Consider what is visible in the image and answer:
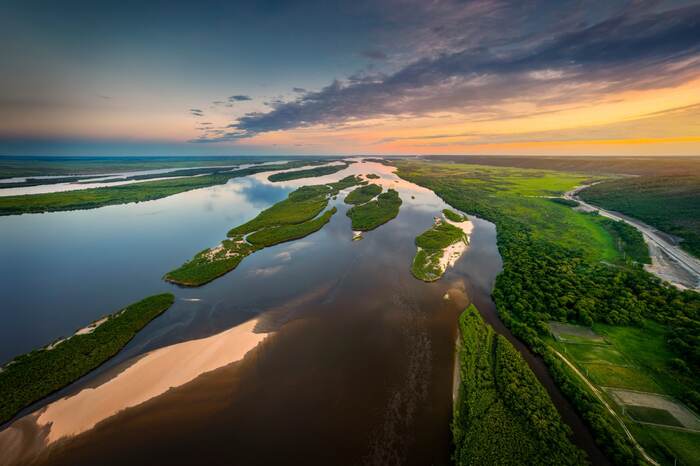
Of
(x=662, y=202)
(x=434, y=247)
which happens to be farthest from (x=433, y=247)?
(x=662, y=202)

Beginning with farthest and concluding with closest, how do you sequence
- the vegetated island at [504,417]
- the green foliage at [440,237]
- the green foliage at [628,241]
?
the green foliage at [440,237] < the green foliage at [628,241] < the vegetated island at [504,417]

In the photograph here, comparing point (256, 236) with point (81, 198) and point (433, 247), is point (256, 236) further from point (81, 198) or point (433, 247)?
point (81, 198)

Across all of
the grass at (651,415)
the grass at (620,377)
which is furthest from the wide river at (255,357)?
the grass at (620,377)

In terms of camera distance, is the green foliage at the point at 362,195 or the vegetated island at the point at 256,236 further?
the green foliage at the point at 362,195

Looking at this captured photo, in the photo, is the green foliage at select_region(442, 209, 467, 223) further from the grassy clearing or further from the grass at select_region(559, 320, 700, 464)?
the grass at select_region(559, 320, 700, 464)

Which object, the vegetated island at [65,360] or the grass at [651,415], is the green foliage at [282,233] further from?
the grass at [651,415]

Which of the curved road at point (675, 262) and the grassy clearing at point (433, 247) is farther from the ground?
the grassy clearing at point (433, 247)

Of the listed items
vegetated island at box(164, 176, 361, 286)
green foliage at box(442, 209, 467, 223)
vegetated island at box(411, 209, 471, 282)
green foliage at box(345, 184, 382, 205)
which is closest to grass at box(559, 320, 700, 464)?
vegetated island at box(411, 209, 471, 282)

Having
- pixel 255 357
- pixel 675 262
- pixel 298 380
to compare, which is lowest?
pixel 298 380

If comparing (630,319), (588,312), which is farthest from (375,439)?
(630,319)
